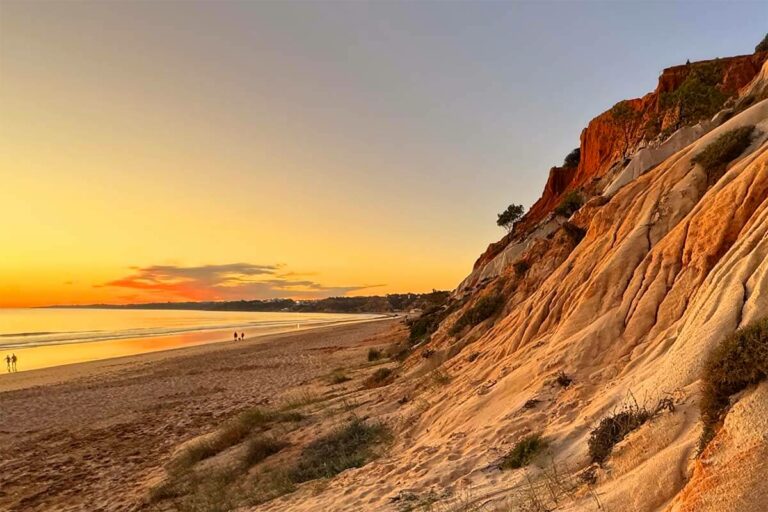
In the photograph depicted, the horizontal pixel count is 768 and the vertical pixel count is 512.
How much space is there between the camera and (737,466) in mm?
4090

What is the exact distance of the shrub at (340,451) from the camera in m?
10.5

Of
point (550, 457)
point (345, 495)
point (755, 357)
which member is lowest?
point (345, 495)

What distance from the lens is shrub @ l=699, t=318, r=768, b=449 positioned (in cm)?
466

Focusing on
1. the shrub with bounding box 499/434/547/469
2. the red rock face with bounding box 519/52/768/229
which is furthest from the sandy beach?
the red rock face with bounding box 519/52/768/229

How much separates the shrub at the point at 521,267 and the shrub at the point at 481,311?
129 centimetres

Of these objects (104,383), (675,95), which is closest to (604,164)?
(675,95)

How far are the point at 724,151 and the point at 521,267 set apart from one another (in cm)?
917

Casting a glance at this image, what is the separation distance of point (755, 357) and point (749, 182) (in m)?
6.56

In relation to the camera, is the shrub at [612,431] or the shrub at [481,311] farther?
the shrub at [481,311]

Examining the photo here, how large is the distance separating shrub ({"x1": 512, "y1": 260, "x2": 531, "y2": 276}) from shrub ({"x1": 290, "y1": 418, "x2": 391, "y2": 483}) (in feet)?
31.8

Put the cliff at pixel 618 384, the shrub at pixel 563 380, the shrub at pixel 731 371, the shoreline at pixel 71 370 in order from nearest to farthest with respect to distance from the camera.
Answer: the shrub at pixel 731 371
the cliff at pixel 618 384
the shrub at pixel 563 380
the shoreline at pixel 71 370

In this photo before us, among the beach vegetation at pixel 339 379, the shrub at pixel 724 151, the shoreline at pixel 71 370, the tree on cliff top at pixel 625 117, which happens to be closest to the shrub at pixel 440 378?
the shrub at pixel 724 151

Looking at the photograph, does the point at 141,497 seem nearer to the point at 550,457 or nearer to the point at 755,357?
the point at 550,457

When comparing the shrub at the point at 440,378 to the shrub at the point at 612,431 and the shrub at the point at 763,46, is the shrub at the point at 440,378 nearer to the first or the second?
the shrub at the point at 612,431
